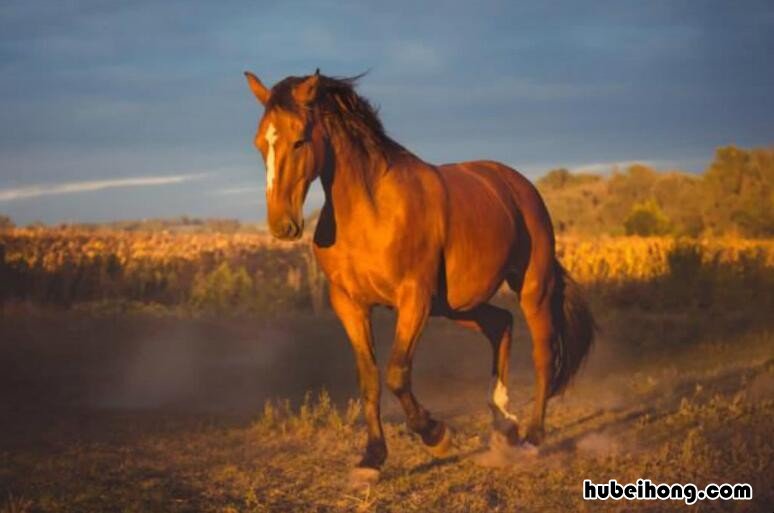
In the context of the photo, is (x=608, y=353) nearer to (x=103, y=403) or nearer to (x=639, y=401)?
(x=639, y=401)

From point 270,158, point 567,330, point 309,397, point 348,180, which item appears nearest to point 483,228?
point 348,180

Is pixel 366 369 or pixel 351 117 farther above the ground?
pixel 351 117

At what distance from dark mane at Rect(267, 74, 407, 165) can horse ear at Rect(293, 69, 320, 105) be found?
206mm

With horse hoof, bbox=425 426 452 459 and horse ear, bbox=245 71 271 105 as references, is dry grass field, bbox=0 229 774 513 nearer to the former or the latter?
horse hoof, bbox=425 426 452 459

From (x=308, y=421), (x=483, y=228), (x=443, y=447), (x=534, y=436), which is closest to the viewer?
(x=443, y=447)

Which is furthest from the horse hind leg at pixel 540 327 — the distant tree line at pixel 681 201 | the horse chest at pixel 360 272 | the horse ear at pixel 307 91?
the distant tree line at pixel 681 201

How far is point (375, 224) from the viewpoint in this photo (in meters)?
6.75

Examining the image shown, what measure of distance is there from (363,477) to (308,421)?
2191 mm

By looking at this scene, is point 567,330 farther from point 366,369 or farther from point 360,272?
point 360,272

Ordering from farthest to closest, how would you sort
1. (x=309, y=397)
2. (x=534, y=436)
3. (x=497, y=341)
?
(x=309, y=397)
(x=497, y=341)
(x=534, y=436)

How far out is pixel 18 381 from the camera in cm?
1198

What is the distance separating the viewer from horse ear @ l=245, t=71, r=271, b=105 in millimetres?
6730

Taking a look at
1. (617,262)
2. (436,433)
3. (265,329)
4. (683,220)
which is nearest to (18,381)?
(265,329)

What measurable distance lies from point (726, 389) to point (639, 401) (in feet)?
3.77
